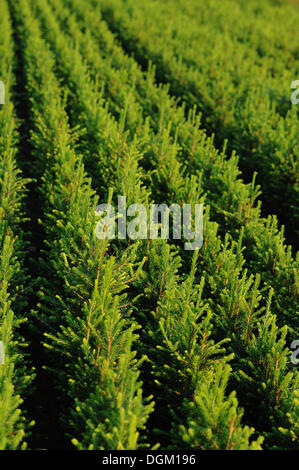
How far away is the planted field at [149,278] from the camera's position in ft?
8.99

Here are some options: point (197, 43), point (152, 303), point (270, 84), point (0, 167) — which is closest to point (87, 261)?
point (152, 303)

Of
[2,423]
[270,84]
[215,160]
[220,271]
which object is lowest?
[2,423]

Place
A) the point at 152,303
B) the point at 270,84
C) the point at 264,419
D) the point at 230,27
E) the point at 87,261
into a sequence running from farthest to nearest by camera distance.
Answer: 1. the point at 230,27
2. the point at 270,84
3. the point at 152,303
4. the point at 87,261
5. the point at 264,419

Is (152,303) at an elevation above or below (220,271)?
below

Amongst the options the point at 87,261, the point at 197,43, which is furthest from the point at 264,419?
the point at 197,43

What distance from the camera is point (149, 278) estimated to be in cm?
385

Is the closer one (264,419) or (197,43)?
(264,419)

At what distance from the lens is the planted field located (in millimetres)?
2740

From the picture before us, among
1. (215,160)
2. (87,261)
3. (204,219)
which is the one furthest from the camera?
(215,160)

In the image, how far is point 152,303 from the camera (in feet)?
12.5
